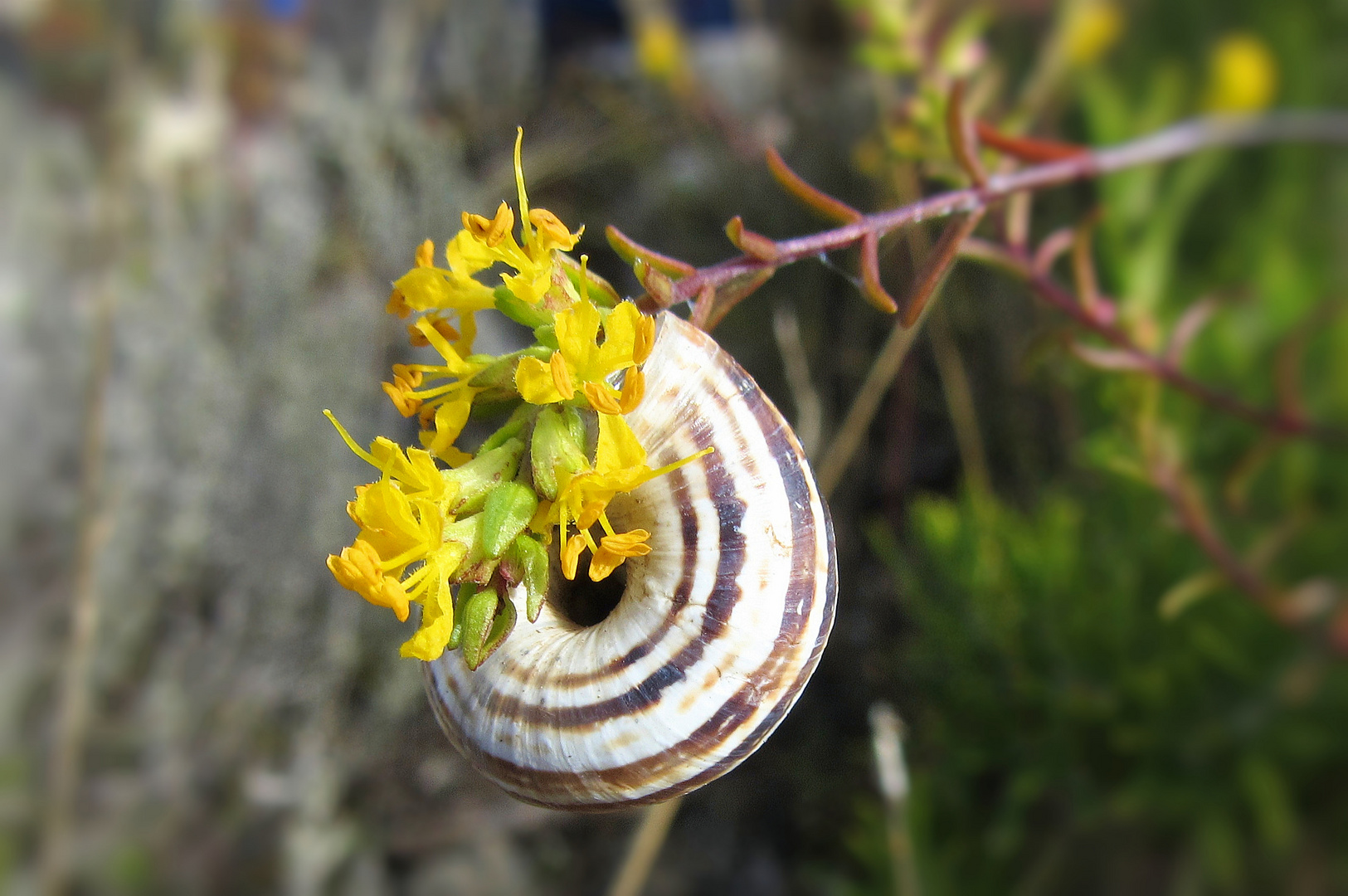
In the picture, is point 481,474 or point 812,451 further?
point 812,451

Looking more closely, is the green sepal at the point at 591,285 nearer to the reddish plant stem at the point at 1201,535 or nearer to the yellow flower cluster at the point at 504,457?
the yellow flower cluster at the point at 504,457

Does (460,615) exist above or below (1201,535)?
above

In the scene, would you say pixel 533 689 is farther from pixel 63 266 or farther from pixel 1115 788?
pixel 63 266

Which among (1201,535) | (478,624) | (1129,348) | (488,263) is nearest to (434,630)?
(478,624)

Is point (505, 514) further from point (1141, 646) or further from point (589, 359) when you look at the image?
point (1141, 646)

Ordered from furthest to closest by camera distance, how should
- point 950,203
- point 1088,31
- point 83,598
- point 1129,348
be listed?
point 1088,31
point 83,598
point 1129,348
point 950,203

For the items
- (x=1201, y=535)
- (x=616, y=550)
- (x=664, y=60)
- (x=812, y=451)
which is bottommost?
(x=812, y=451)
